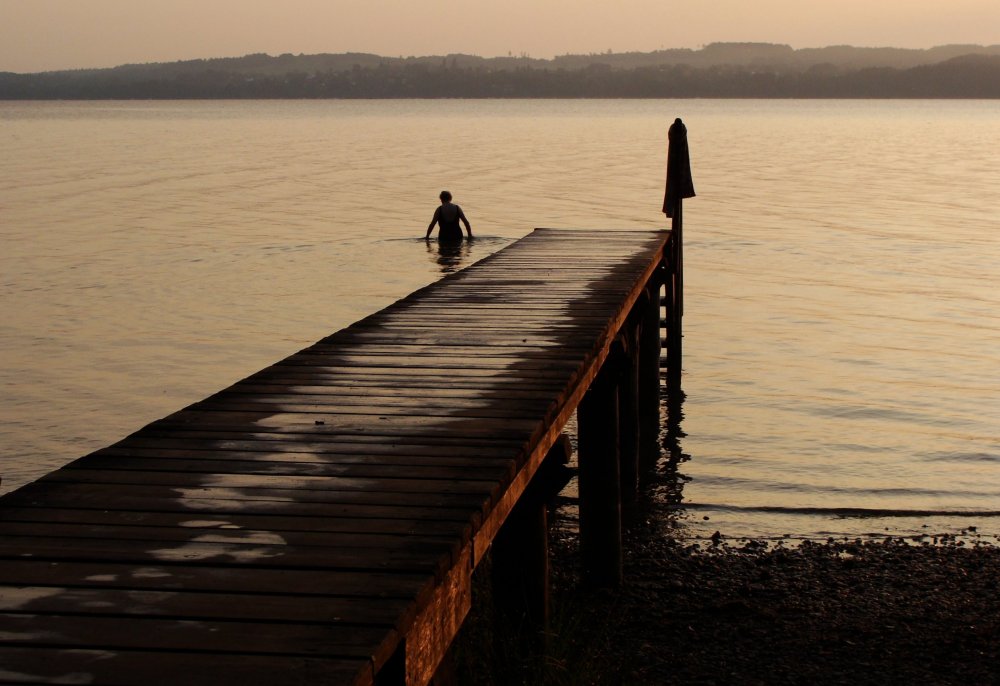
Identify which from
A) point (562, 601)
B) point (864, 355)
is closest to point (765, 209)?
point (864, 355)

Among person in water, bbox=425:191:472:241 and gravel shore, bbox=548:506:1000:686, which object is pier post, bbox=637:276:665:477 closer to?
gravel shore, bbox=548:506:1000:686

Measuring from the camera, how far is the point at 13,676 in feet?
10.8

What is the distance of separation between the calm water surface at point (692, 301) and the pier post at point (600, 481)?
220 centimetres

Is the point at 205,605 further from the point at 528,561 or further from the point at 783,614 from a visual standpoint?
the point at 783,614

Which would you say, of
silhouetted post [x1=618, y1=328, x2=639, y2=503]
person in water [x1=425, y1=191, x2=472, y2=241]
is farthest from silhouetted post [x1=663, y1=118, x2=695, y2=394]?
person in water [x1=425, y1=191, x2=472, y2=241]

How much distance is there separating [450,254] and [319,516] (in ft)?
82.6

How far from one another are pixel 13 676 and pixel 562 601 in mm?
5076

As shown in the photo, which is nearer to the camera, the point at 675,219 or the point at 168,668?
the point at 168,668

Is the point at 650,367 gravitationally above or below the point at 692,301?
above

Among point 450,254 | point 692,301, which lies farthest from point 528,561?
point 450,254

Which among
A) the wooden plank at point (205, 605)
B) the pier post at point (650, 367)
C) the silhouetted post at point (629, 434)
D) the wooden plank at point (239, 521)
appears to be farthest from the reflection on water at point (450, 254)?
the wooden plank at point (205, 605)

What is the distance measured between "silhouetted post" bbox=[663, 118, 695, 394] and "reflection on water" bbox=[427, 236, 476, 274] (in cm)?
1202

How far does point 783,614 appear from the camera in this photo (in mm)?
8406

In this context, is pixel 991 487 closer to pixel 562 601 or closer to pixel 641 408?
pixel 641 408
